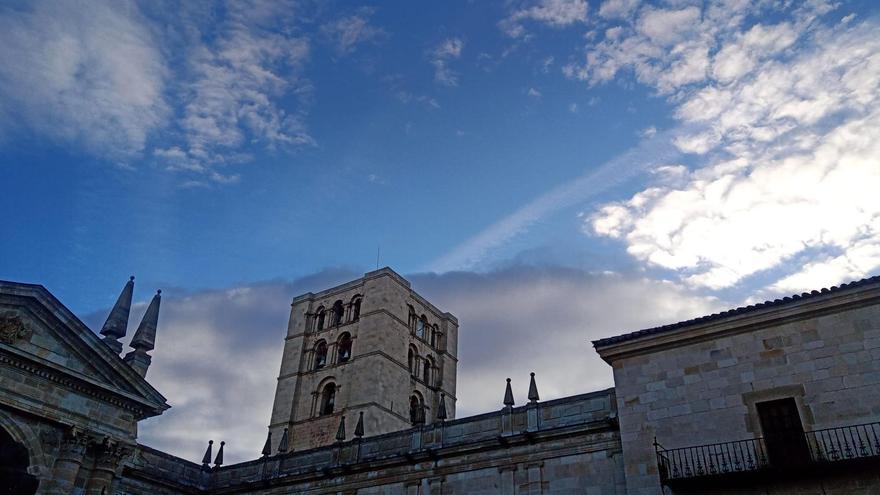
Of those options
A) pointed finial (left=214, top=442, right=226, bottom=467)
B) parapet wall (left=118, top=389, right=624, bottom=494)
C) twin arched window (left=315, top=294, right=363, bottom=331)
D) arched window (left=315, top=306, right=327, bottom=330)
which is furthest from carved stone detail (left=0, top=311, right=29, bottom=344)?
arched window (left=315, top=306, right=327, bottom=330)

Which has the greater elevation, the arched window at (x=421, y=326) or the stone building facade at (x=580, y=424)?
the arched window at (x=421, y=326)

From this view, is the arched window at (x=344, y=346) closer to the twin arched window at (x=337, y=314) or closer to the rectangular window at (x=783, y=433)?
the twin arched window at (x=337, y=314)

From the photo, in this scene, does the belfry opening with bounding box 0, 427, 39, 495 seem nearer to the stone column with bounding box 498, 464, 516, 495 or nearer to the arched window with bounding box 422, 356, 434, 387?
the stone column with bounding box 498, 464, 516, 495

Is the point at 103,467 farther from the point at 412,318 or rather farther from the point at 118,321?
the point at 412,318

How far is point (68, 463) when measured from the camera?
21453 millimetres

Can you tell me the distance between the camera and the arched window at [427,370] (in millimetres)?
44062

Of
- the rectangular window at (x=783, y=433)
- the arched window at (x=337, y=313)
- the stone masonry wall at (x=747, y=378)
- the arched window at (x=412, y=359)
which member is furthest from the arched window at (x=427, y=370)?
the rectangular window at (x=783, y=433)

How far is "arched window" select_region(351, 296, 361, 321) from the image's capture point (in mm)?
42838

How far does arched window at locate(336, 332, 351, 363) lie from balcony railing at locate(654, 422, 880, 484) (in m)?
26.2

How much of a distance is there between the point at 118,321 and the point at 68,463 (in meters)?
5.24

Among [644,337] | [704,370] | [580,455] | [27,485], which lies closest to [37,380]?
[27,485]

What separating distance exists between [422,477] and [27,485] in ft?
40.1

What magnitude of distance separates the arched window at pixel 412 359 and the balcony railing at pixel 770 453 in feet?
84.6

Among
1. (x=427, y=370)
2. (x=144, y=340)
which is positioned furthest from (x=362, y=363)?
(x=144, y=340)
